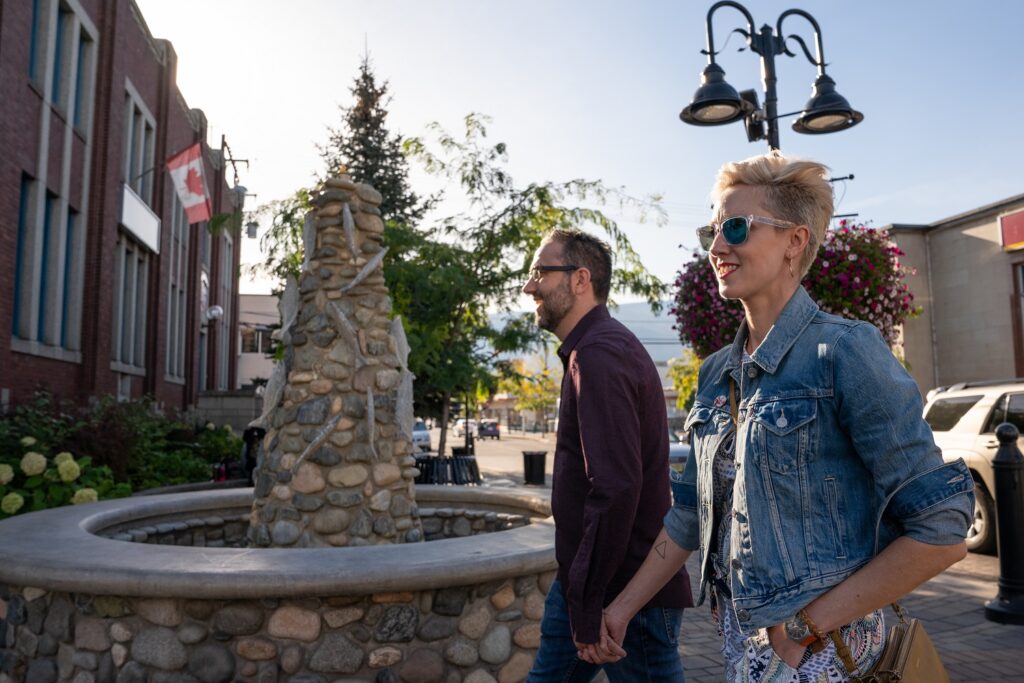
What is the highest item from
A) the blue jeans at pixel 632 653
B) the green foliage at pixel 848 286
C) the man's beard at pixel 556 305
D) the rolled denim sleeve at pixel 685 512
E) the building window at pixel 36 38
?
the building window at pixel 36 38

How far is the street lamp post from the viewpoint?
8.11 m

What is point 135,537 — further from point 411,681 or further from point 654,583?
point 654,583

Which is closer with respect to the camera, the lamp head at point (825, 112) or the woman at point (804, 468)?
the woman at point (804, 468)

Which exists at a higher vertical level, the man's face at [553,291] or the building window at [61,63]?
the building window at [61,63]

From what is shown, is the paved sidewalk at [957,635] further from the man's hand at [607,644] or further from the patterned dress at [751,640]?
the patterned dress at [751,640]

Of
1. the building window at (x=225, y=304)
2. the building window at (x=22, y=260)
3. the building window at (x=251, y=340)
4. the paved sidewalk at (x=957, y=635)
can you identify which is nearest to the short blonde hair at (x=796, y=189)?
the paved sidewalk at (x=957, y=635)

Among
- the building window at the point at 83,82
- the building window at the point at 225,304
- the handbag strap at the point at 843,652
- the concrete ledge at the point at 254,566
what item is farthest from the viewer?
the building window at the point at 225,304

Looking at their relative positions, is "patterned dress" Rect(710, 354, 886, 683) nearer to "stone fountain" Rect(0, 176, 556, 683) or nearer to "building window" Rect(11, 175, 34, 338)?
"stone fountain" Rect(0, 176, 556, 683)

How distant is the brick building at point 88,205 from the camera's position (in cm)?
1245

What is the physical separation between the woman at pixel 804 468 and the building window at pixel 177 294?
74.3 ft

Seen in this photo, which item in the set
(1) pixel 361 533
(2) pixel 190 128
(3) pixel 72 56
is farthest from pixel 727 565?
(2) pixel 190 128

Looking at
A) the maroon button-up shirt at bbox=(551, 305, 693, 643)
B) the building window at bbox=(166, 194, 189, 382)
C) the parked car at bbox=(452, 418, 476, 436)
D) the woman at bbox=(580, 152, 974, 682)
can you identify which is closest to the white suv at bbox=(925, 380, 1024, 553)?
the maroon button-up shirt at bbox=(551, 305, 693, 643)

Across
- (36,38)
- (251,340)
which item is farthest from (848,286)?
(251,340)

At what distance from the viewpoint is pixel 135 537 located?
607cm
